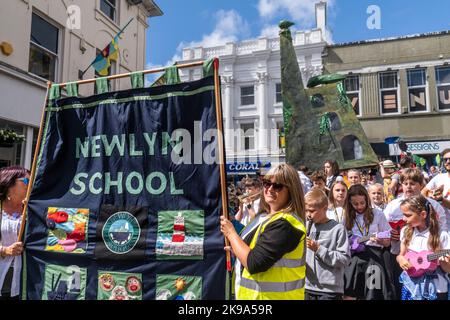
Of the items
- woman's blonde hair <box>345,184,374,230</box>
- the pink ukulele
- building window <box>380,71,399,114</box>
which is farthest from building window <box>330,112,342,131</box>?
building window <box>380,71,399,114</box>

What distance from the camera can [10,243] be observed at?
3.36 meters

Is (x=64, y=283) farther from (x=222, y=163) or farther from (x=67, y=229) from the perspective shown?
(x=222, y=163)

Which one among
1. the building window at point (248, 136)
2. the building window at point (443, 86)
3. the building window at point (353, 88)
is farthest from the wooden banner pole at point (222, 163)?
the building window at point (248, 136)

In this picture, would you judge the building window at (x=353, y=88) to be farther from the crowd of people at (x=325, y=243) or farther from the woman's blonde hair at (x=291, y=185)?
the woman's blonde hair at (x=291, y=185)

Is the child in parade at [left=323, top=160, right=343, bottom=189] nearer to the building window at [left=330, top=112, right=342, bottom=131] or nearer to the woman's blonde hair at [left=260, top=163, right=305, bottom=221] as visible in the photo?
the building window at [left=330, top=112, right=342, bottom=131]

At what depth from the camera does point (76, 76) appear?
1135cm

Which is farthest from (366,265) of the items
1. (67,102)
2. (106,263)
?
(67,102)

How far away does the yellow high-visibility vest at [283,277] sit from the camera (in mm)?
2141

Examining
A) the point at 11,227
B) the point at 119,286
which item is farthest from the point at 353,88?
the point at 11,227

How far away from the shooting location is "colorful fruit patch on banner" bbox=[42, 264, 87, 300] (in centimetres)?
318

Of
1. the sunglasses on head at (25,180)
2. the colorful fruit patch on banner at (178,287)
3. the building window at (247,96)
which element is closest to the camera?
the colorful fruit patch on banner at (178,287)

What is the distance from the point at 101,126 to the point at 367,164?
4991 millimetres

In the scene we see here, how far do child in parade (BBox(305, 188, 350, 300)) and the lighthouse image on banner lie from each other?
2.95 meters

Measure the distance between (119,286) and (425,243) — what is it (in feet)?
9.20
